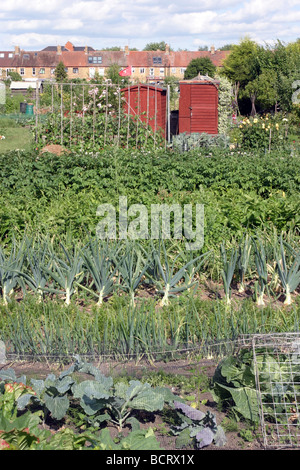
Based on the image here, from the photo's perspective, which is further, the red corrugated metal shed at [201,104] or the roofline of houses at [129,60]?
the roofline of houses at [129,60]

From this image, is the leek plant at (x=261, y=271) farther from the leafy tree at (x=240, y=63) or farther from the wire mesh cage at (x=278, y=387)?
the leafy tree at (x=240, y=63)

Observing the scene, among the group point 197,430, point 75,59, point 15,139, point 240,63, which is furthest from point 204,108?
point 75,59

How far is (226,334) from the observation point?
3646 millimetres

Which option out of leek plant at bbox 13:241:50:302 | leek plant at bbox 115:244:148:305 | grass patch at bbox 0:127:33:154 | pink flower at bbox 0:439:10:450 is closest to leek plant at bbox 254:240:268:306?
leek plant at bbox 115:244:148:305

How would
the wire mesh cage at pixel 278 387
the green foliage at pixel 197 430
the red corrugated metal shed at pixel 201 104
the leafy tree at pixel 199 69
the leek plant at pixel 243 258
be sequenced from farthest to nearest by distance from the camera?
the leafy tree at pixel 199 69 → the red corrugated metal shed at pixel 201 104 → the leek plant at pixel 243 258 → the wire mesh cage at pixel 278 387 → the green foliage at pixel 197 430

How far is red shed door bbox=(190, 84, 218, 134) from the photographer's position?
1755cm

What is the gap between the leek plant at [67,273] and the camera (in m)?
4.23

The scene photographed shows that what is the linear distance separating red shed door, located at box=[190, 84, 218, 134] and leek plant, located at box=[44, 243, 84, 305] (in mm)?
13718

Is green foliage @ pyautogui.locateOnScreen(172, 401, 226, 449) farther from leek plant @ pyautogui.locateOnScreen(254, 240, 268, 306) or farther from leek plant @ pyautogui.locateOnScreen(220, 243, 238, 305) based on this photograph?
leek plant @ pyautogui.locateOnScreen(254, 240, 268, 306)

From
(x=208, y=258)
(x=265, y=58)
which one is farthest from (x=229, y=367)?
(x=265, y=58)

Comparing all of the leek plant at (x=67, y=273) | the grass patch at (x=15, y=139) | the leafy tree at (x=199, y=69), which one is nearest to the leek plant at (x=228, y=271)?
the leek plant at (x=67, y=273)

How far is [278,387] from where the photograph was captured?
3098mm

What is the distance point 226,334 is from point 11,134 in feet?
54.4
